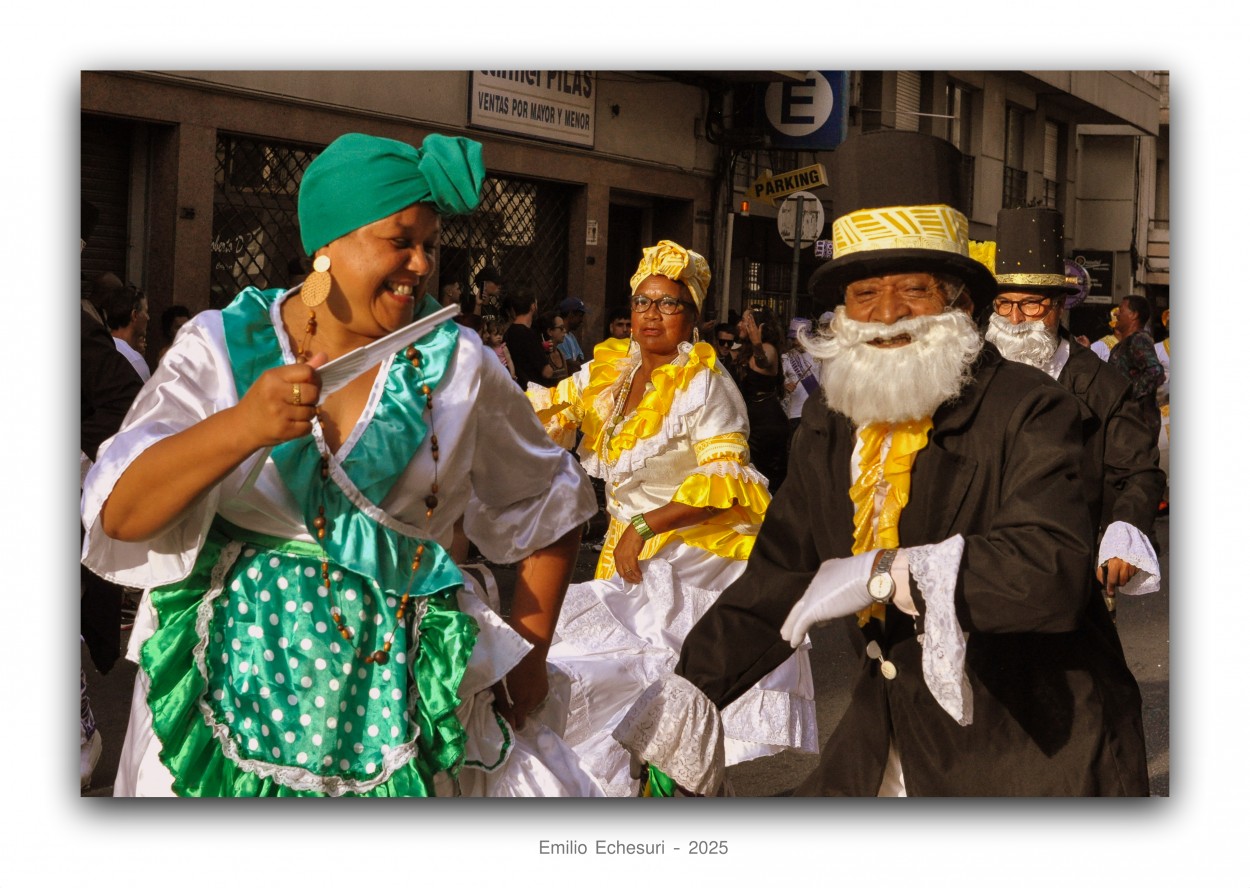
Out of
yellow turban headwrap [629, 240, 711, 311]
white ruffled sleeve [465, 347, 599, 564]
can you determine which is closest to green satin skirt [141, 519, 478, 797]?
white ruffled sleeve [465, 347, 599, 564]

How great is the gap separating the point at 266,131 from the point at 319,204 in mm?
1796

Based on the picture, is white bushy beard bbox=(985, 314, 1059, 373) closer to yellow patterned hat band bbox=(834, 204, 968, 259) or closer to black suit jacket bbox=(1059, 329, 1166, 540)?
black suit jacket bbox=(1059, 329, 1166, 540)

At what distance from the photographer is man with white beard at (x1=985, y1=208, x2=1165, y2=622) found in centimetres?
400

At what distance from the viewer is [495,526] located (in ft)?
9.80

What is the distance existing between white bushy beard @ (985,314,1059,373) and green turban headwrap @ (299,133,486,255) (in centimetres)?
294

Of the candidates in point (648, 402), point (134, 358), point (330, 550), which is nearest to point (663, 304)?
point (648, 402)

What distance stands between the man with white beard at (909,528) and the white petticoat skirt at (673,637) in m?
1.39

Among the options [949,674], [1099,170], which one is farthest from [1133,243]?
[949,674]

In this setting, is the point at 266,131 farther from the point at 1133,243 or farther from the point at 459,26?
the point at 1133,243

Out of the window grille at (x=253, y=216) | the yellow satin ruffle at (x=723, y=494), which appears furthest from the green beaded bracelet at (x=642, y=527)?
the window grille at (x=253, y=216)

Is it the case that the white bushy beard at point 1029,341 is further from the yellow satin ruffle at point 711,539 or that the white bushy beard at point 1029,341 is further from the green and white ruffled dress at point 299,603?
the green and white ruffled dress at point 299,603

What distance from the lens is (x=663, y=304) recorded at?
535cm

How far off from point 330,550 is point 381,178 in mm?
618

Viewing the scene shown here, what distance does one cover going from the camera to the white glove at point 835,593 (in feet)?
9.40
